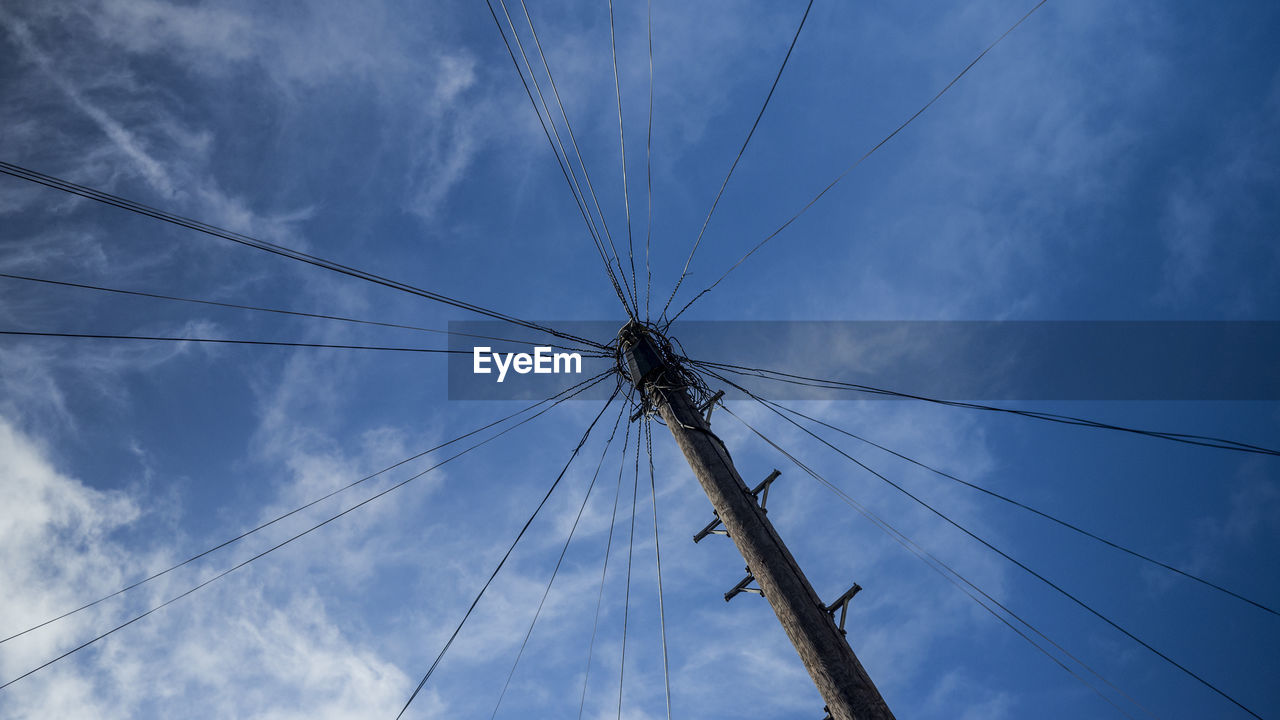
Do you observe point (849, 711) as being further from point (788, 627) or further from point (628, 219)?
point (628, 219)

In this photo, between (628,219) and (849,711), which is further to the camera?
(628,219)

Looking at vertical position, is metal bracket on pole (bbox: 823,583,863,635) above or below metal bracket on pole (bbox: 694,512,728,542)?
below

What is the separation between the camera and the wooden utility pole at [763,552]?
14.9 feet

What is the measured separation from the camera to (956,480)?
7883 millimetres

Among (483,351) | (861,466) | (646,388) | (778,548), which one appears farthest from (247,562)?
(861,466)

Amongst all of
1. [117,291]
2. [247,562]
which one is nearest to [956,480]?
[247,562]

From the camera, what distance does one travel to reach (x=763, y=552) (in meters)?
5.38

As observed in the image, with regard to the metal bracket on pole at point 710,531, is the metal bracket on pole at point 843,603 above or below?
below

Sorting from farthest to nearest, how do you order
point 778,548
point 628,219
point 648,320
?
1. point 628,219
2. point 648,320
3. point 778,548

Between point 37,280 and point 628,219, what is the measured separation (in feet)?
23.4

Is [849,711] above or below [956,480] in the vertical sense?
below

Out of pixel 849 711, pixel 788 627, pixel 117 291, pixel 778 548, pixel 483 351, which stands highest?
pixel 483 351

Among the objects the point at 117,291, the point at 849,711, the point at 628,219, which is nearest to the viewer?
the point at 849,711

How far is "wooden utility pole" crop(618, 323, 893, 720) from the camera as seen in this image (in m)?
4.55
